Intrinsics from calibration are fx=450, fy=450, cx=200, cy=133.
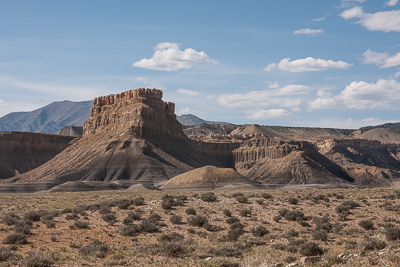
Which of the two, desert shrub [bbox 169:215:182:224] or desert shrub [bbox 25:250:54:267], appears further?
desert shrub [bbox 169:215:182:224]

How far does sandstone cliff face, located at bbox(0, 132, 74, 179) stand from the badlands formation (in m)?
0.80

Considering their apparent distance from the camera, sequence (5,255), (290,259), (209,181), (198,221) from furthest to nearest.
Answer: (209,181)
(198,221)
(5,255)
(290,259)

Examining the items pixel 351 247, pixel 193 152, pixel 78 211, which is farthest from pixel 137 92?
pixel 351 247

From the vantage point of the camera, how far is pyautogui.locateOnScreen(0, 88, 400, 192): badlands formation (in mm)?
94562

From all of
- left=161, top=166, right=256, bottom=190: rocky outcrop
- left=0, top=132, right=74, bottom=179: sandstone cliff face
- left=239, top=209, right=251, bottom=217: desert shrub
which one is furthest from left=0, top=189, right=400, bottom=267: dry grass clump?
left=0, top=132, right=74, bottom=179: sandstone cliff face

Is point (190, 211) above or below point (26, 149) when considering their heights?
below

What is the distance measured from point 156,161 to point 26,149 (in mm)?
49916

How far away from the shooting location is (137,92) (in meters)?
141

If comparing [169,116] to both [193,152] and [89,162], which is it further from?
[89,162]

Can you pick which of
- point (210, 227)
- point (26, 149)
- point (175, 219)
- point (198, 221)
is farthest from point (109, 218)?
point (26, 149)

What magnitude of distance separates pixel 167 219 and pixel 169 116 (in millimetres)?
116787

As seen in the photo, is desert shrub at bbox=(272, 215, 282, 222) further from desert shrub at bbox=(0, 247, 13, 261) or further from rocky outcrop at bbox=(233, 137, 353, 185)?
rocky outcrop at bbox=(233, 137, 353, 185)

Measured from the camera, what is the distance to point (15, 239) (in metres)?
23.4

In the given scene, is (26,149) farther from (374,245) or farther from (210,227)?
(374,245)
